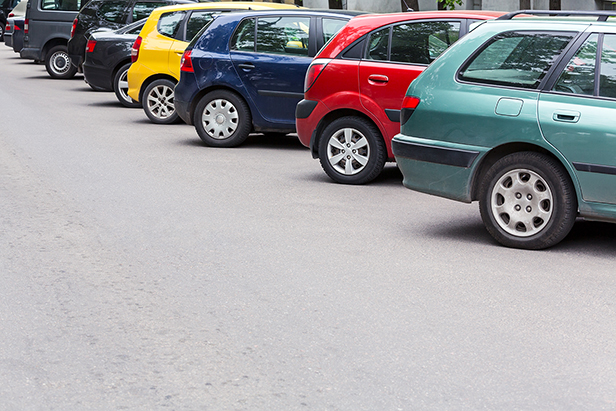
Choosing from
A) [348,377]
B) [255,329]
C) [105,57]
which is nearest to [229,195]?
[255,329]

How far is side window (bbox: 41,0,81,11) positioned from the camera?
72.7 ft

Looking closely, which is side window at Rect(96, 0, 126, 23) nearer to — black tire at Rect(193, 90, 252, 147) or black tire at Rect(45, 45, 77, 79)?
black tire at Rect(45, 45, 77, 79)

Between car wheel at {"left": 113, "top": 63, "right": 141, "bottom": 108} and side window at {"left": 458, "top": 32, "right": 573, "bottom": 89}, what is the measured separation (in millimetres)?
10717

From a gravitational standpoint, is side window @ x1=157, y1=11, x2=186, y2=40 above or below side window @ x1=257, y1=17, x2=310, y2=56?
above

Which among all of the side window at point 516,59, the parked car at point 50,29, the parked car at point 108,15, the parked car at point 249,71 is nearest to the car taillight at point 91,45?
the parked car at point 108,15

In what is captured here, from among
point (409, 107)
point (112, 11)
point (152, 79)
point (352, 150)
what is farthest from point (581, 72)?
point (112, 11)

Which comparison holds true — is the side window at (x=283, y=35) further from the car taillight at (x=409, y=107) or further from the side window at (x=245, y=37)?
the car taillight at (x=409, y=107)

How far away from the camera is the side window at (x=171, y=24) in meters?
14.0

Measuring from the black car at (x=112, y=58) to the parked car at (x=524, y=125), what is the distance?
1043 cm

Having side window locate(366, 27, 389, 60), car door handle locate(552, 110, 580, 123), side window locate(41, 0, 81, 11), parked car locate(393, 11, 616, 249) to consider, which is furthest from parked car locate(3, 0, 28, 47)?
car door handle locate(552, 110, 580, 123)

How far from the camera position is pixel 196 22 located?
1397 centimetres

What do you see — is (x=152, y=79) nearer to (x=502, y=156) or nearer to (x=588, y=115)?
(x=502, y=156)

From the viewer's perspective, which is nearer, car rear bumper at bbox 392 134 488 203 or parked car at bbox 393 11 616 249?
parked car at bbox 393 11 616 249

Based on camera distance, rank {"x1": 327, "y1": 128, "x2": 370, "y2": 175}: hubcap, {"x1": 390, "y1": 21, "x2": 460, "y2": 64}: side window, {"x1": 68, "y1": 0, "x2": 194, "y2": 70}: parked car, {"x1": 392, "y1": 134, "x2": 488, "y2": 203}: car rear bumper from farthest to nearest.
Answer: {"x1": 68, "y1": 0, "x2": 194, "y2": 70}: parked car
{"x1": 327, "y1": 128, "x2": 370, "y2": 175}: hubcap
{"x1": 390, "y1": 21, "x2": 460, "y2": 64}: side window
{"x1": 392, "y1": 134, "x2": 488, "y2": 203}: car rear bumper
